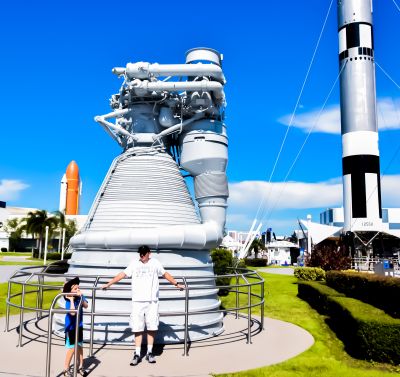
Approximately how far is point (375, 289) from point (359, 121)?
2519 centimetres

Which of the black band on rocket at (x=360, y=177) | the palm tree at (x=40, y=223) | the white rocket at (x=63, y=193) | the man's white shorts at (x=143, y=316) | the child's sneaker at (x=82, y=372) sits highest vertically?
the white rocket at (x=63, y=193)

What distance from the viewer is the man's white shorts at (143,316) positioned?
737 cm

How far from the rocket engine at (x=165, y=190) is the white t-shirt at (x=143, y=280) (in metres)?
2.02

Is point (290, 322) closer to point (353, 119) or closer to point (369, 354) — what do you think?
point (369, 354)

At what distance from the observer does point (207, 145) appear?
12062 millimetres

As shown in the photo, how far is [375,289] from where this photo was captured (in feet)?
39.4

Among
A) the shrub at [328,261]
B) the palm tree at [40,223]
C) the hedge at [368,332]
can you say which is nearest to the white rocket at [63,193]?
the palm tree at [40,223]

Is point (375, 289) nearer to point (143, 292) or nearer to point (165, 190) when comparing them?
point (165, 190)

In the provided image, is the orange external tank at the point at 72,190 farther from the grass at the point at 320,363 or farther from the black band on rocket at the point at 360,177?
the grass at the point at 320,363

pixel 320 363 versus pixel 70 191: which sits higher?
pixel 70 191

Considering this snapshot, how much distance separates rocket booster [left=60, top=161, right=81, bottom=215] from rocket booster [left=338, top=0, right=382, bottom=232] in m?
68.7

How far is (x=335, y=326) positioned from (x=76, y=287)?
8.23 metres

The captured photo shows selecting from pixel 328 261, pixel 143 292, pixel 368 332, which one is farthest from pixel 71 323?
pixel 328 261

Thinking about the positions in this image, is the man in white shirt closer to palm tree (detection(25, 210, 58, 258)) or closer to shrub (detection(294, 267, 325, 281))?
shrub (detection(294, 267, 325, 281))
